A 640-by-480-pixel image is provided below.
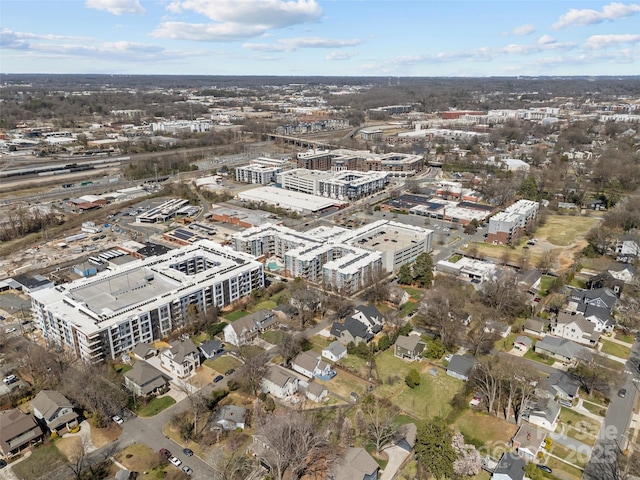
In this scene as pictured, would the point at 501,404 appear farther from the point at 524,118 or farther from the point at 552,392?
the point at 524,118

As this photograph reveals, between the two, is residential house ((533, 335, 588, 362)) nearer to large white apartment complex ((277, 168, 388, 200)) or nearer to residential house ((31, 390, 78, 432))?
residential house ((31, 390, 78, 432))

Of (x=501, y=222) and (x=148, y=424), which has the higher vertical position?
(x=501, y=222)

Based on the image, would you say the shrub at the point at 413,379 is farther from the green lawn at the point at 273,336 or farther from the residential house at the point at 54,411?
the residential house at the point at 54,411

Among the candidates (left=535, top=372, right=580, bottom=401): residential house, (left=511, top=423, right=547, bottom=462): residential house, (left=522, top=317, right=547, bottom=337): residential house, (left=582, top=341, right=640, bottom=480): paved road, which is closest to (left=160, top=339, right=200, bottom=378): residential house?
(left=511, top=423, right=547, bottom=462): residential house

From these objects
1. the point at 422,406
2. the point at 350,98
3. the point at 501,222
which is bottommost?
the point at 422,406

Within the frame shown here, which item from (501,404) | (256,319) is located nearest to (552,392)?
(501,404)

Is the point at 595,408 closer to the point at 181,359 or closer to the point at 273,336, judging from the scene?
the point at 273,336

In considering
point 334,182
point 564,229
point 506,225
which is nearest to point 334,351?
point 506,225

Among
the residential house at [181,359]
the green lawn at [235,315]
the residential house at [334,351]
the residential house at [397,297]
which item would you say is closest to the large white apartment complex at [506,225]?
the residential house at [397,297]
